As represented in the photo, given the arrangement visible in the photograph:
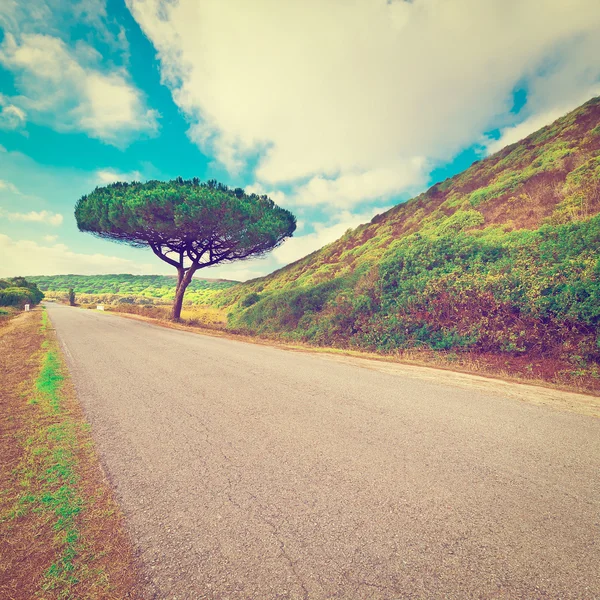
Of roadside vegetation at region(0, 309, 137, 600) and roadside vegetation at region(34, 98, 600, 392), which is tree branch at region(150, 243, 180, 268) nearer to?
roadside vegetation at region(34, 98, 600, 392)

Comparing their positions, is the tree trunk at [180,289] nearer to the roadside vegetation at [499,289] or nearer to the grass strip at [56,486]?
the roadside vegetation at [499,289]

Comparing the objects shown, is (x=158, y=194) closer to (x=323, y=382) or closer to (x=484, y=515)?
(x=323, y=382)

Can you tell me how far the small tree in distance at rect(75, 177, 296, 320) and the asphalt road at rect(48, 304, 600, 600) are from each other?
52.5ft

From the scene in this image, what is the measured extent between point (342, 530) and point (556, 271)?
31.3ft

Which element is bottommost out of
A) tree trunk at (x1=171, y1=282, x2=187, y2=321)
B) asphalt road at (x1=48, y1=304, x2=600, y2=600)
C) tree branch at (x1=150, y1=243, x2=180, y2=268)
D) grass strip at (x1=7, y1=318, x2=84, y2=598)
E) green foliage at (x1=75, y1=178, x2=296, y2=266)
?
grass strip at (x1=7, y1=318, x2=84, y2=598)

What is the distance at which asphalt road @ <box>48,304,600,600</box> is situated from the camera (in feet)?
6.12

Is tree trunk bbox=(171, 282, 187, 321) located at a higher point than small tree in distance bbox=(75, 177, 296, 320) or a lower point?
lower

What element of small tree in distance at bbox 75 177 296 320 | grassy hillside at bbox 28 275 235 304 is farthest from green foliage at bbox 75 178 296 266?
grassy hillside at bbox 28 275 235 304

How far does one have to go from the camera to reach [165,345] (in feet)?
36.0

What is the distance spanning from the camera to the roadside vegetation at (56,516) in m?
1.78

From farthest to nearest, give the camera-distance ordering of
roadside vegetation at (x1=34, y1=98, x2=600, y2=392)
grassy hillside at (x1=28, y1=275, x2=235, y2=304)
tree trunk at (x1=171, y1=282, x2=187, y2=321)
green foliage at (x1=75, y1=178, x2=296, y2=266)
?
grassy hillside at (x1=28, y1=275, x2=235, y2=304), tree trunk at (x1=171, y1=282, x2=187, y2=321), green foliage at (x1=75, y1=178, x2=296, y2=266), roadside vegetation at (x1=34, y1=98, x2=600, y2=392)

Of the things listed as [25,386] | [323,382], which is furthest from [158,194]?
[323,382]

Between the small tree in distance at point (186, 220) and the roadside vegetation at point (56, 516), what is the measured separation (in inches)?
659

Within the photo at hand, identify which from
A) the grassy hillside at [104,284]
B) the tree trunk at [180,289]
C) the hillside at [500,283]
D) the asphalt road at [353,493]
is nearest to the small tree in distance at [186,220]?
the tree trunk at [180,289]
